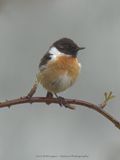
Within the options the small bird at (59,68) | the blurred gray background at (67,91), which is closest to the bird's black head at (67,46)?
the small bird at (59,68)

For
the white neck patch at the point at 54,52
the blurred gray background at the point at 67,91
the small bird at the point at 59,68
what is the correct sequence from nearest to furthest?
the small bird at the point at 59,68
the white neck patch at the point at 54,52
the blurred gray background at the point at 67,91

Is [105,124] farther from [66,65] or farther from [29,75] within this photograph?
[66,65]

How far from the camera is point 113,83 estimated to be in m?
3.78

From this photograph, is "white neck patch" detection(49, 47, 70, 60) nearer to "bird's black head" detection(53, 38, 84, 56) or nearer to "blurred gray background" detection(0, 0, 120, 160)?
"bird's black head" detection(53, 38, 84, 56)

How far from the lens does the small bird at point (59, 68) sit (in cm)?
217

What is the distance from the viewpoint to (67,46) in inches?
89.6

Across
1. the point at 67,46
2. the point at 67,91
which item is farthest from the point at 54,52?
the point at 67,91

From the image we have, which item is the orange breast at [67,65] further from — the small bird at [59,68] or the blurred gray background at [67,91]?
the blurred gray background at [67,91]

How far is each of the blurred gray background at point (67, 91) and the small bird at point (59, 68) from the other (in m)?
1.14

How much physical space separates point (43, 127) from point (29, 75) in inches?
13.4

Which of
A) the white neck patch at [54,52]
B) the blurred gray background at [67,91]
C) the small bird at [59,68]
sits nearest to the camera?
the small bird at [59,68]

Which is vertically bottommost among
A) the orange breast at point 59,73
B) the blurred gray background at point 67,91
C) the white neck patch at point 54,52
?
the orange breast at point 59,73

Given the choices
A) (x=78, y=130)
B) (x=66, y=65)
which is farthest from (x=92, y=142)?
(x=66, y=65)

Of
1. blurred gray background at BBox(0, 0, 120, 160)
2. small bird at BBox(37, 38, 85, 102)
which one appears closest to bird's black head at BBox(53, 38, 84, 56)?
small bird at BBox(37, 38, 85, 102)
